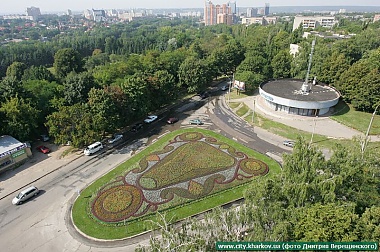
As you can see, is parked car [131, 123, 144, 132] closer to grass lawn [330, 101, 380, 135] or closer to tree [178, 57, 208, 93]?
tree [178, 57, 208, 93]

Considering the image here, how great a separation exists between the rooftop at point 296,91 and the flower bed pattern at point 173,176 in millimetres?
24812

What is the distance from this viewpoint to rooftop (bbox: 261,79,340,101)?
57719mm

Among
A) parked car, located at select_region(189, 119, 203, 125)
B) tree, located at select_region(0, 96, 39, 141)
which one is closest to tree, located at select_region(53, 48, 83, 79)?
tree, located at select_region(0, 96, 39, 141)

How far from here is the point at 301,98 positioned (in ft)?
187

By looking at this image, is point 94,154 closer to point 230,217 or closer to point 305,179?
point 230,217

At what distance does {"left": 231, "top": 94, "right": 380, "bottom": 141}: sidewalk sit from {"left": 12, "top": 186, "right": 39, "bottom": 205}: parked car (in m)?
46.1

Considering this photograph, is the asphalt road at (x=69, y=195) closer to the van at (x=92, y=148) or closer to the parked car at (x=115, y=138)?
the van at (x=92, y=148)

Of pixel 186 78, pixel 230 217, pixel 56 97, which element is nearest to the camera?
pixel 230 217

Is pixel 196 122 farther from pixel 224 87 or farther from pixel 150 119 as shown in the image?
pixel 224 87

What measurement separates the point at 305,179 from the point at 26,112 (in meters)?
43.3

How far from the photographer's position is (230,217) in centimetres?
1864

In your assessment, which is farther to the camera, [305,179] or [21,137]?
[21,137]

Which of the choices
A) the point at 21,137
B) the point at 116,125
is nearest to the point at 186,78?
the point at 116,125

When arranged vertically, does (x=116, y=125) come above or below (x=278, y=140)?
above
